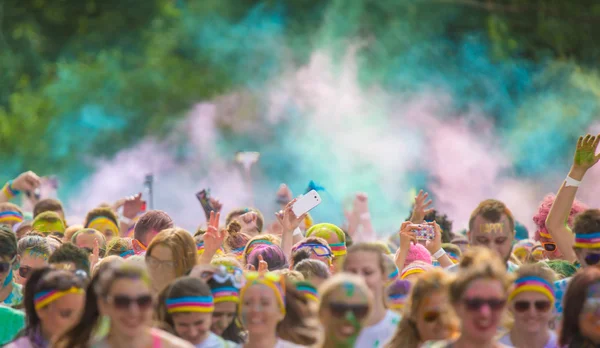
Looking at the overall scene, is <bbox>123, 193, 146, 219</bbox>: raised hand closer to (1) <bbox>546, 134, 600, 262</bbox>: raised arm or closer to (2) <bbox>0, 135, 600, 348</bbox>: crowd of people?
(2) <bbox>0, 135, 600, 348</bbox>: crowd of people

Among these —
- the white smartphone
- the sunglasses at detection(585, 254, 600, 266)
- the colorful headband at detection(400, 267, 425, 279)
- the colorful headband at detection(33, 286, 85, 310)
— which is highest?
the white smartphone

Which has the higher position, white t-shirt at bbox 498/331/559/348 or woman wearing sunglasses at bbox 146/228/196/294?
woman wearing sunglasses at bbox 146/228/196/294

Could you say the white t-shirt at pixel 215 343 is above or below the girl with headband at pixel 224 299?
below

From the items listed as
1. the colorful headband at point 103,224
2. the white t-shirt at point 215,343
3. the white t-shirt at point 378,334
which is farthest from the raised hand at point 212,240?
the colorful headband at point 103,224

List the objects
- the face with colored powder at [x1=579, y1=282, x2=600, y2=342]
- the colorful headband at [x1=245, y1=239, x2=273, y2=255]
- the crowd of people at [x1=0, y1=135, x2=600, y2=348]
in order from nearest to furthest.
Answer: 1. the crowd of people at [x1=0, y1=135, x2=600, y2=348]
2. the face with colored powder at [x1=579, y1=282, x2=600, y2=342]
3. the colorful headband at [x1=245, y1=239, x2=273, y2=255]

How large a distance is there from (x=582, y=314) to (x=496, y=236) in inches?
54.8

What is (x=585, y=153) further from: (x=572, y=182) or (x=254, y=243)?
(x=254, y=243)

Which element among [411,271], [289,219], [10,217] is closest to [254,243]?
[289,219]

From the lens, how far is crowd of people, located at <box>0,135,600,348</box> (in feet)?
15.6

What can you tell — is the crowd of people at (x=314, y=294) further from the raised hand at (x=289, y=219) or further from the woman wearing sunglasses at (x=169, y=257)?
the raised hand at (x=289, y=219)

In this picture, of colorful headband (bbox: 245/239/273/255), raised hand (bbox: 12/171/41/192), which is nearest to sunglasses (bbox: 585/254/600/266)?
colorful headband (bbox: 245/239/273/255)

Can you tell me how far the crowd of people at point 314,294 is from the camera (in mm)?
4766

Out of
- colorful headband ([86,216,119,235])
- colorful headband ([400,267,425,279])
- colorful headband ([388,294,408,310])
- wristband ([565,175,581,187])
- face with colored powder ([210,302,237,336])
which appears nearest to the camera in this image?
face with colored powder ([210,302,237,336])

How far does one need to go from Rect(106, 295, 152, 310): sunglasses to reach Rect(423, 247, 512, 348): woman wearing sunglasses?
131 cm
